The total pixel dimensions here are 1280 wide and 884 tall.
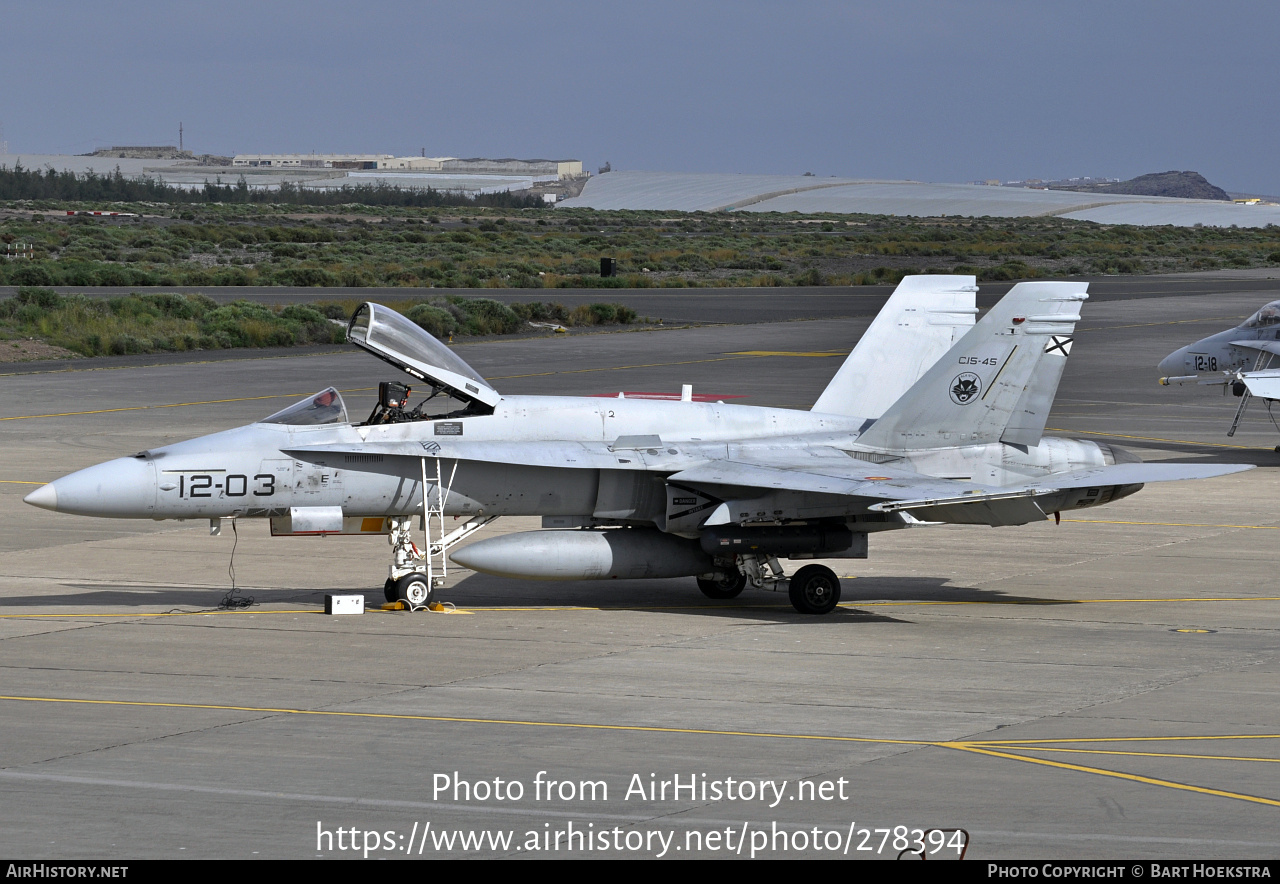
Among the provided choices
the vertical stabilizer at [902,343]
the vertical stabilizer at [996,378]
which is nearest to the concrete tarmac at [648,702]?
the vertical stabilizer at [996,378]

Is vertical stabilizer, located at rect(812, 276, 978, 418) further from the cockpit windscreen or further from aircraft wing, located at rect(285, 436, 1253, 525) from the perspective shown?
the cockpit windscreen

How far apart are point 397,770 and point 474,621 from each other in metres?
5.78

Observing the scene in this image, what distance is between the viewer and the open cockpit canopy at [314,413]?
16359 millimetres

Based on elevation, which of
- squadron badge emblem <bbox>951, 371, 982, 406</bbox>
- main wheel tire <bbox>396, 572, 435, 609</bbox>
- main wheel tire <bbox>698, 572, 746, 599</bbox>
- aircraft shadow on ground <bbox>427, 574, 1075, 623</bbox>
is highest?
squadron badge emblem <bbox>951, 371, 982, 406</bbox>

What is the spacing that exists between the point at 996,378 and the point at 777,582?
338cm

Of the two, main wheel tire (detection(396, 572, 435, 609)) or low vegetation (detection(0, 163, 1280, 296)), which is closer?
main wheel tire (detection(396, 572, 435, 609))

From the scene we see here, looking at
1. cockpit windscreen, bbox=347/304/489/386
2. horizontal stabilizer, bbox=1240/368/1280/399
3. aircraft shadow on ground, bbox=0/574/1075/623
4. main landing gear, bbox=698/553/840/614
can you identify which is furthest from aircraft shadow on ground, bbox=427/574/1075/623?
horizontal stabilizer, bbox=1240/368/1280/399

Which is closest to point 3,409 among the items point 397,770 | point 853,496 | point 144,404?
point 144,404

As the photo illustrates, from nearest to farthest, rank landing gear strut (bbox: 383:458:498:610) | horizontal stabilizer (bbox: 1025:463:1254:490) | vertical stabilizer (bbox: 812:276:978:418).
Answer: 1. horizontal stabilizer (bbox: 1025:463:1254:490)
2. landing gear strut (bbox: 383:458:498:610)
3. vertical stabilizer (bbox: 812:276:978:418)

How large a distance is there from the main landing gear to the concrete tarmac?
0.24m

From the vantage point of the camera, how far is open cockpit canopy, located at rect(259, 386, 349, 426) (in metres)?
16.4

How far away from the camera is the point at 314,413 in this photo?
53.9 feet

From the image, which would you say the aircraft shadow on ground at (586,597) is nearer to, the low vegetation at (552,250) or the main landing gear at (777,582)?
the main landing gear at (777,582)

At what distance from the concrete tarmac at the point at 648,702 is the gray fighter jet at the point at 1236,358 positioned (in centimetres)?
537
